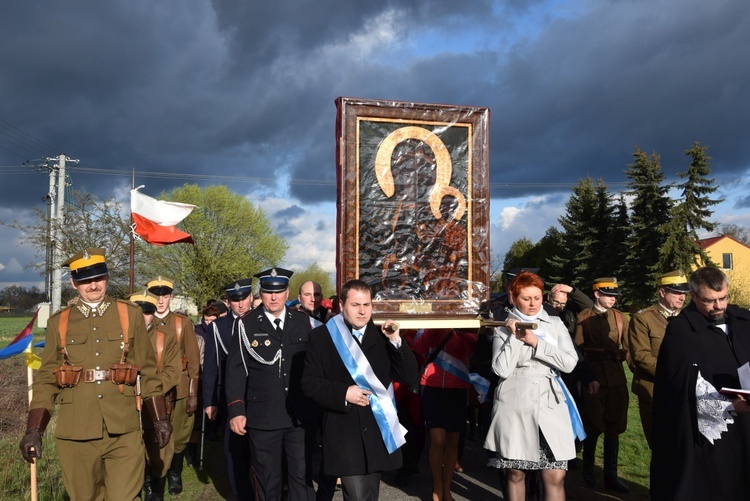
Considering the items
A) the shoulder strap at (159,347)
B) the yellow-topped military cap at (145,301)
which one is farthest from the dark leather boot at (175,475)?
the yellow-topped military cap at (145,301)

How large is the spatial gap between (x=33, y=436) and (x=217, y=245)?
5185cm

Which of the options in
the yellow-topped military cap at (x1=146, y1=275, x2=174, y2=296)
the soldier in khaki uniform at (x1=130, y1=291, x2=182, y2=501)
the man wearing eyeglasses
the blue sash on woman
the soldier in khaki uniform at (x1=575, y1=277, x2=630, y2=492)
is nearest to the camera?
the man wearing eyeglasses

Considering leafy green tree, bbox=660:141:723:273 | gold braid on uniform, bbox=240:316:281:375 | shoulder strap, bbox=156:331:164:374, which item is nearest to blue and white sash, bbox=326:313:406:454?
gold braid on uniform, bbox=240:316:281:375

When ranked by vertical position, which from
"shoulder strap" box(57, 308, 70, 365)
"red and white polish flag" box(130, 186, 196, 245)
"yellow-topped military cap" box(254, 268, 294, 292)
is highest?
"red and white polish flag" box(130, 186, 196, 245)

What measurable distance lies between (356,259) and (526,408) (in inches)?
69.2

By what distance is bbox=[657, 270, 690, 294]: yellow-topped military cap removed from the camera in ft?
20.4

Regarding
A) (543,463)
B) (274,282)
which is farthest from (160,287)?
(543,463)

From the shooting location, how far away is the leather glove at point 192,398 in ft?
24.0

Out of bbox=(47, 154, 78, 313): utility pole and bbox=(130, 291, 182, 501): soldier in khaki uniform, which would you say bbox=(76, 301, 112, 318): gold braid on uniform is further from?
bbox=(47, 154, 78, 313): utility pole

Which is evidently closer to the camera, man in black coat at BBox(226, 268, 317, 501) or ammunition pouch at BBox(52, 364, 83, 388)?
ammunition pouch at BBox(52, 364, 83, 388)

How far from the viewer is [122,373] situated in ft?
16.1

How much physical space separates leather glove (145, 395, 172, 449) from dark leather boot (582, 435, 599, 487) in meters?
4.38

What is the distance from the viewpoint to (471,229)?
5641mm

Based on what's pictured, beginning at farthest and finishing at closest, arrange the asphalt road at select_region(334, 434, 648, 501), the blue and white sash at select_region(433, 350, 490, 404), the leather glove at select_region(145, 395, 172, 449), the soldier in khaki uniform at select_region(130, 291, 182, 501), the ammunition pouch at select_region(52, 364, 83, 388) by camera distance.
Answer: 1. the asphalt road at select_region(334, 434, 648, 501)
2. the soldier in khaki uniform at select_region(130, 291, 182, 501)
3. the blue and white sash at select_region(433, 350, 490, 404)
4. the leather glove at select_region(145, 395, 172, 449)
5. the ammunition pouch at select_region(52, 364, 83, 388)
